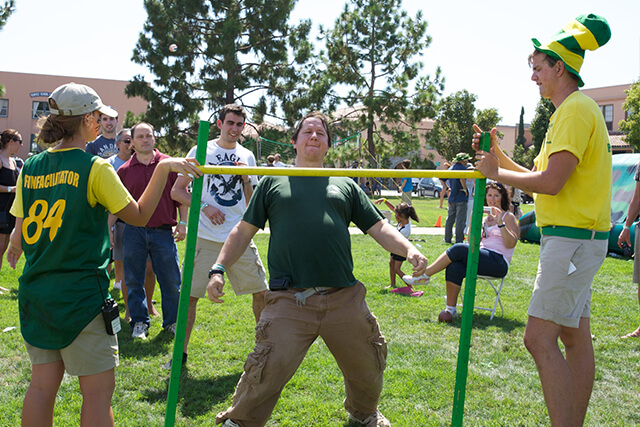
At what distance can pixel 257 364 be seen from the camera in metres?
2.92

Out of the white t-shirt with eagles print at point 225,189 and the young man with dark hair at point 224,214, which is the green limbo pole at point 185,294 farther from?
the white t-shirt with eagles print at point 225,189

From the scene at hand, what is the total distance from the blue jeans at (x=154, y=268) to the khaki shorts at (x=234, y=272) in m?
0.80

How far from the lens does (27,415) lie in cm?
238

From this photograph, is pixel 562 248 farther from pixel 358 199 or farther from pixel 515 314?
pixel 515 314

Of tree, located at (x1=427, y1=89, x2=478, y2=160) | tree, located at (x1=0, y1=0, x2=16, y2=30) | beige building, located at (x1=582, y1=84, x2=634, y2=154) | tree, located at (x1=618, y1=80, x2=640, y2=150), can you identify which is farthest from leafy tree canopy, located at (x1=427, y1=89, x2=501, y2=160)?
tree, located at (x1=0, y1=0, x2=16, y2=30)

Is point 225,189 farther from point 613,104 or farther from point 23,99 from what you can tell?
point 613,104

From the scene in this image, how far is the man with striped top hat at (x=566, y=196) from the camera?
2.72 meters

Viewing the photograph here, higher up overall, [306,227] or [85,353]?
[306,227]

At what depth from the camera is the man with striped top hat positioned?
8.93 ft

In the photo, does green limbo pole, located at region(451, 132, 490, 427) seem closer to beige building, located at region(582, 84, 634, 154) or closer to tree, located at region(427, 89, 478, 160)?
tree, located at region(427, 89, 478, 160)

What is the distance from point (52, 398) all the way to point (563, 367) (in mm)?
2590

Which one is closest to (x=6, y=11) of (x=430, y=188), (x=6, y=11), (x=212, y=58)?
(x=6, y=11)

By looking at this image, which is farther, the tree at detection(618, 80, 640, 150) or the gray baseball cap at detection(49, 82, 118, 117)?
the tree at detection(618, 80, 640, 150)

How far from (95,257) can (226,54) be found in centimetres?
2598
